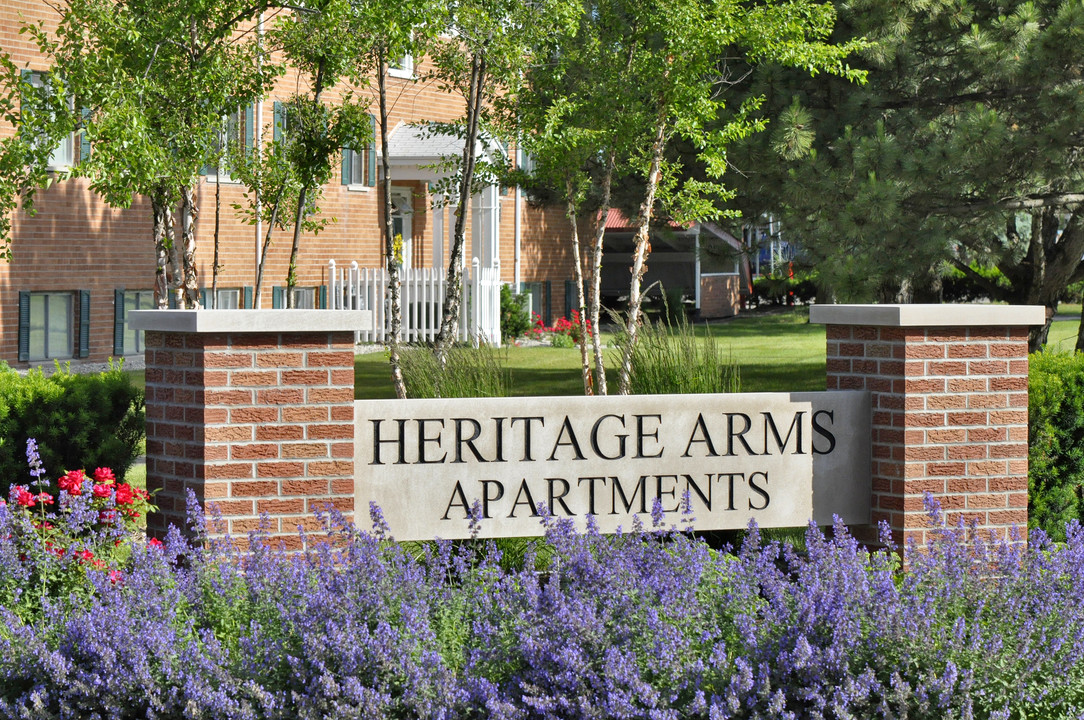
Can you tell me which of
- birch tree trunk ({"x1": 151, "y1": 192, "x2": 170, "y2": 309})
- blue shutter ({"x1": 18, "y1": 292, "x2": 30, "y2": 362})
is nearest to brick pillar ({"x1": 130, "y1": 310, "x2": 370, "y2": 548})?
birch tree trunk ({"x1": 151, "y1": 192, "x2": 170, "y2": 309})

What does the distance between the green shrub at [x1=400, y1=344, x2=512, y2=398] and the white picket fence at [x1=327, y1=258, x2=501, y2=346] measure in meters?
10.5

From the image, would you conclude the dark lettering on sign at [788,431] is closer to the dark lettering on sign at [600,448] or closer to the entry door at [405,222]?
the dark lettering on sign at [600,448]

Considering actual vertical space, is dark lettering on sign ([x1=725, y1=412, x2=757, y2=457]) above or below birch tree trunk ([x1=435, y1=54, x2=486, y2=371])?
below

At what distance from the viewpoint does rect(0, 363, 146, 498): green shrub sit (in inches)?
252

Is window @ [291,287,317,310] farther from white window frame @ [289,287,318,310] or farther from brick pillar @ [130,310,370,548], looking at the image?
brick pillar @ [130,310,370,548]

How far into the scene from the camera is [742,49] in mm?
12727

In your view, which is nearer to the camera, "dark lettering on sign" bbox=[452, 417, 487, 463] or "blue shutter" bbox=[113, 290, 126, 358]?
"dark lettering on sign" bbox=[452, 417, 487, 463]

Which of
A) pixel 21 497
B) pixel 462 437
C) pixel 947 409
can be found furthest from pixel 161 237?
pixel 947 409

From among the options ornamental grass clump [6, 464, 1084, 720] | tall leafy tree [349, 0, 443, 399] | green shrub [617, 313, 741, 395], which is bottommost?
ornamental grass clump [6, 464, 1084, 720]

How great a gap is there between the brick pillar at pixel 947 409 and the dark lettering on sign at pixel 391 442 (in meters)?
2.05

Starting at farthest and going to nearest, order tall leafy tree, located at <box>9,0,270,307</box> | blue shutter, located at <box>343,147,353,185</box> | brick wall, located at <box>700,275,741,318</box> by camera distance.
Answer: brick wall, located at <box>700,275,741,318</box> → blue shutter, located at <box>343,147,353,185</box> → tall leafy tree, located at <box>9,0,270,307</box>

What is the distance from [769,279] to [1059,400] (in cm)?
Result: 694

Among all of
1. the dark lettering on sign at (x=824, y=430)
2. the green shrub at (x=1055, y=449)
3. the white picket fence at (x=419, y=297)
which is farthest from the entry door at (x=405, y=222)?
the dark lettering on sign at (x=824, y=430)

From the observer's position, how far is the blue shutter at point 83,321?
16891mm
